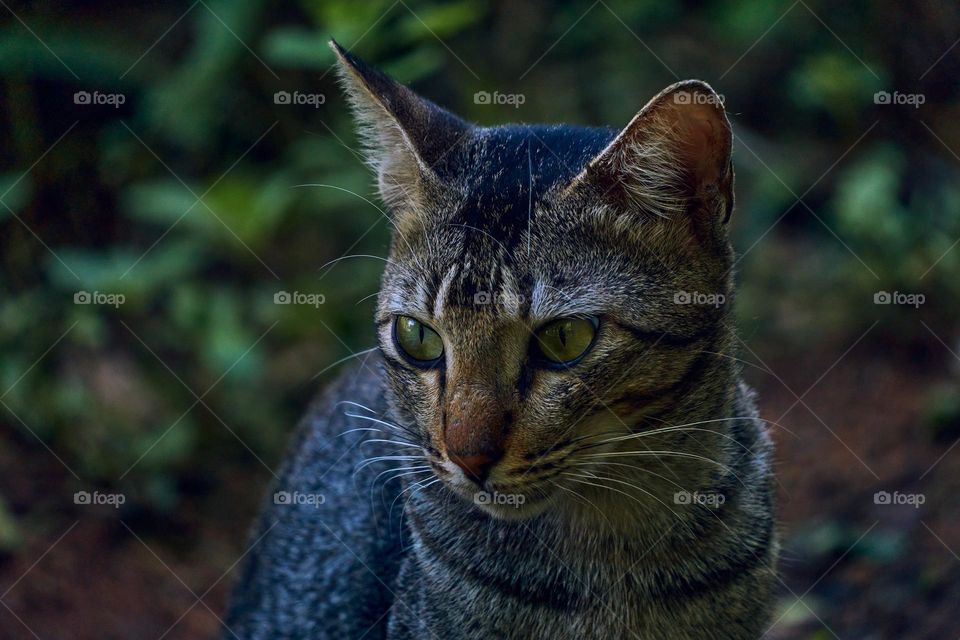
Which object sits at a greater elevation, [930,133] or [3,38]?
[3,38]

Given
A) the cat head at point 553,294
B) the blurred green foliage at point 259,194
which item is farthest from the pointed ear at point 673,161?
the blurred green foliage at point 259,194

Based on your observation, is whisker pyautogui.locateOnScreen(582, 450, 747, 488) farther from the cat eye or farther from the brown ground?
the brown ground

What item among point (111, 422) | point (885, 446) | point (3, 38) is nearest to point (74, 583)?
point (111, 422)

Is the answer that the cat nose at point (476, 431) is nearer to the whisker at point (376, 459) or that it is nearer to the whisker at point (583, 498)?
the whisker at point (583, 498)

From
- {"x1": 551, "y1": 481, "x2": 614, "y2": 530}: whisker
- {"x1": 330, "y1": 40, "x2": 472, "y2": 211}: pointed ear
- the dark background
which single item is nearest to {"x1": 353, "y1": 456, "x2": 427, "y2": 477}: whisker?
{"x1": 551, "y1": 481, "x2": 614, "y2": 530}: whisker

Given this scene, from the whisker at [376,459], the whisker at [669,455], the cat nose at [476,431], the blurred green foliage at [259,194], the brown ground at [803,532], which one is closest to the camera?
the cat nose at [476,431]

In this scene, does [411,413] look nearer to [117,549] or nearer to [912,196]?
[117,549]
